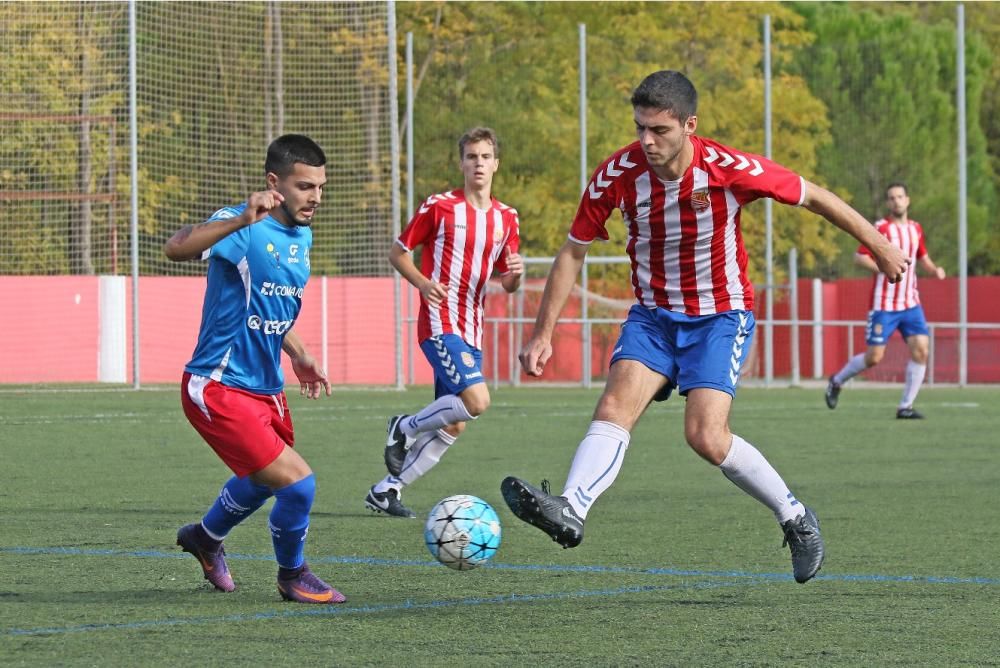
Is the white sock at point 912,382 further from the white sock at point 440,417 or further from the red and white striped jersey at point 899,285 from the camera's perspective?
the white sock at point 440,417

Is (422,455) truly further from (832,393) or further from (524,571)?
(832,393)

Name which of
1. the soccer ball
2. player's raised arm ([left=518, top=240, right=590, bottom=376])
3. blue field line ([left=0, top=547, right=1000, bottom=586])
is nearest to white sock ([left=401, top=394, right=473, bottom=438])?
blue field line ([left=0, top=547, right=1000, bottom=586])

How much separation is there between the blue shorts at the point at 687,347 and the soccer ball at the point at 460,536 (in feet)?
2.46

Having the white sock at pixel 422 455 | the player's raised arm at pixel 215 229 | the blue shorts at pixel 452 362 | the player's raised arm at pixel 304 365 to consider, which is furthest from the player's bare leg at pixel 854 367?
the player's raised arm at pixel 215 229

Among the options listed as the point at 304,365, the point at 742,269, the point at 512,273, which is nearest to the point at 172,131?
the point at 512,273

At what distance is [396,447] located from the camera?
30.2 feet

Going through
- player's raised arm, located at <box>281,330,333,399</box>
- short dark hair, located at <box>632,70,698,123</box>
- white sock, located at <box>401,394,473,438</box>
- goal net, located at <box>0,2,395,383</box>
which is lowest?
white sock, located at <box>401,394,473,438</box>

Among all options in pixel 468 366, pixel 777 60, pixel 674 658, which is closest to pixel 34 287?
pixel 777 60

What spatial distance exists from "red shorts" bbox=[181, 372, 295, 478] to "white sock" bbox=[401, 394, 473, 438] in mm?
3127

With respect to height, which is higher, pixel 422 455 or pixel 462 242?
pixel 462 242

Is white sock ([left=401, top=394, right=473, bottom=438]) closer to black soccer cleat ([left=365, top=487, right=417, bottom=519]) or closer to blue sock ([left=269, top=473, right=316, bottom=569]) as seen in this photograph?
black soccer cleat ([left=365, top=487, right=417, bottom=519])

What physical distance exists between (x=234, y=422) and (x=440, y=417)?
3295 mm

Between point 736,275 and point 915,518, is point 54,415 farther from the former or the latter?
point 736,275

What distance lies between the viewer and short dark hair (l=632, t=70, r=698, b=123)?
6.02m
